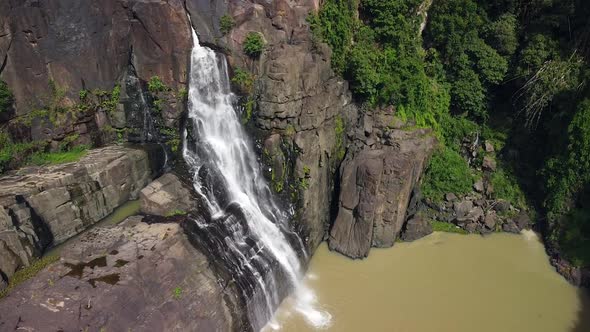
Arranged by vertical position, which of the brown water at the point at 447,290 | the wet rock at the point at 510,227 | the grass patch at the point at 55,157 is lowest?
A: the brown water at the point at 447,290

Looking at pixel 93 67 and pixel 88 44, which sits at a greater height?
pixel 88 44

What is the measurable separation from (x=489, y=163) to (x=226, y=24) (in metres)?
15.4

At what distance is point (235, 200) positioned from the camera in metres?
16.8

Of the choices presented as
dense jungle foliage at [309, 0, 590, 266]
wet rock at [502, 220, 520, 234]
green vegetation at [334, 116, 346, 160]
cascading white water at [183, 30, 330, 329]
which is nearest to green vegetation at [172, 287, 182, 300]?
cascading white water at [183, 30, 330, 329]

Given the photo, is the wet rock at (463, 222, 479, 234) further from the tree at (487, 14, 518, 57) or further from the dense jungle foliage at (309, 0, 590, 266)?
the tree at (487, 14, 518, 57)

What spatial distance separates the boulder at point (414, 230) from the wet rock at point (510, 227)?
402 cm

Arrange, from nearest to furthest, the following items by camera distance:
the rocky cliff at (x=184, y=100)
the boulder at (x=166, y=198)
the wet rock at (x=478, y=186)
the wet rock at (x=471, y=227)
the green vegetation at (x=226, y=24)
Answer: the boulder at (x=166, y=198), the rocky cliff at (x=184, y=100), the green vegetation at (x=226, y=24), the wet rock at (x=471, y=227), the wet rock at (x=478, y=186)

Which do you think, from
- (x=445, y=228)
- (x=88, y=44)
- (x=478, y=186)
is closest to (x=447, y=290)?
(x=445, y=228)

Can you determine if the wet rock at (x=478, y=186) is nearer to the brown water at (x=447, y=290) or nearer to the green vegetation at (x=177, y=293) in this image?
the brown water at (x=447, y=290)

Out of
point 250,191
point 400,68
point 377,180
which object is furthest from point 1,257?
point 400,68

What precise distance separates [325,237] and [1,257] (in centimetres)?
1294

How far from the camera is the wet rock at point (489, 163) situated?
21281 mm

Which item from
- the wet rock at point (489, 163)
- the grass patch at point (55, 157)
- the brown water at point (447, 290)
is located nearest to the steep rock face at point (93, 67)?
the grass patch at point (55, 157)

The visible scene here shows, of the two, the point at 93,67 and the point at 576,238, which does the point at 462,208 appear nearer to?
the point at 576,238
